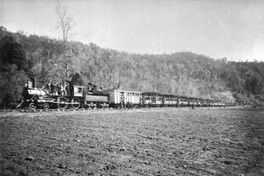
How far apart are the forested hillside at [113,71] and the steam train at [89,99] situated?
277 inches

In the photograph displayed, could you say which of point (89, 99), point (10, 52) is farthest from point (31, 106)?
point (10, 52)

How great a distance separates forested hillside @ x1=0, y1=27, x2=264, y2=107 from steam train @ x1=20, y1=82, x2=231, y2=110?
23.1 ft

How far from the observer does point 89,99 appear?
2364 cm

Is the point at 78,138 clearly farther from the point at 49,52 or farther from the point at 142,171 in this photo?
the point at 49,52

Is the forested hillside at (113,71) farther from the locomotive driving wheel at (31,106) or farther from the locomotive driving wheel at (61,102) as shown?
the locomotive driving wheel at (31,106)

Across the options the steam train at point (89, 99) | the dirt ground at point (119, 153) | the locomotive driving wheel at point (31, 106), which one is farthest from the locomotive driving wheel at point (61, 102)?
the dirt ground at point (119, 153)

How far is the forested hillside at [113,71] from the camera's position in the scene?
31.0 meters

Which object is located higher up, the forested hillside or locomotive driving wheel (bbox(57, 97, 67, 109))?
the forested hillside

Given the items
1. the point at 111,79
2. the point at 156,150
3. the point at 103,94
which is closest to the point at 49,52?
the point at 111,79

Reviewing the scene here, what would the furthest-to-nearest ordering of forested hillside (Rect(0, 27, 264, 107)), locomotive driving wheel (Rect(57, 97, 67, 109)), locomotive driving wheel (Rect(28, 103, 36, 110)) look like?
forested hillside (Rect(0, 27, 264, 107)) < locomotive driving wheel (Rect(57, 97, 67, 109)) < locomotive driving wheel (Rect(28, 103, 36, 110))

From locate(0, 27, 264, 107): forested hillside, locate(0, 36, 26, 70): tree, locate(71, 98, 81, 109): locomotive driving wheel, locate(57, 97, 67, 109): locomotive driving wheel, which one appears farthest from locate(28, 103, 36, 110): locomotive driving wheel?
locate(0, 36, 26, 70): tree

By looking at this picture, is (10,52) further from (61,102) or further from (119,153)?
(119,153)

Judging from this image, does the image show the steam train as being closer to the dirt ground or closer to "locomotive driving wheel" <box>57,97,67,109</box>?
"locomotive driving wheel" <box>57,97,67,109</box>

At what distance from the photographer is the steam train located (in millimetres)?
18453
